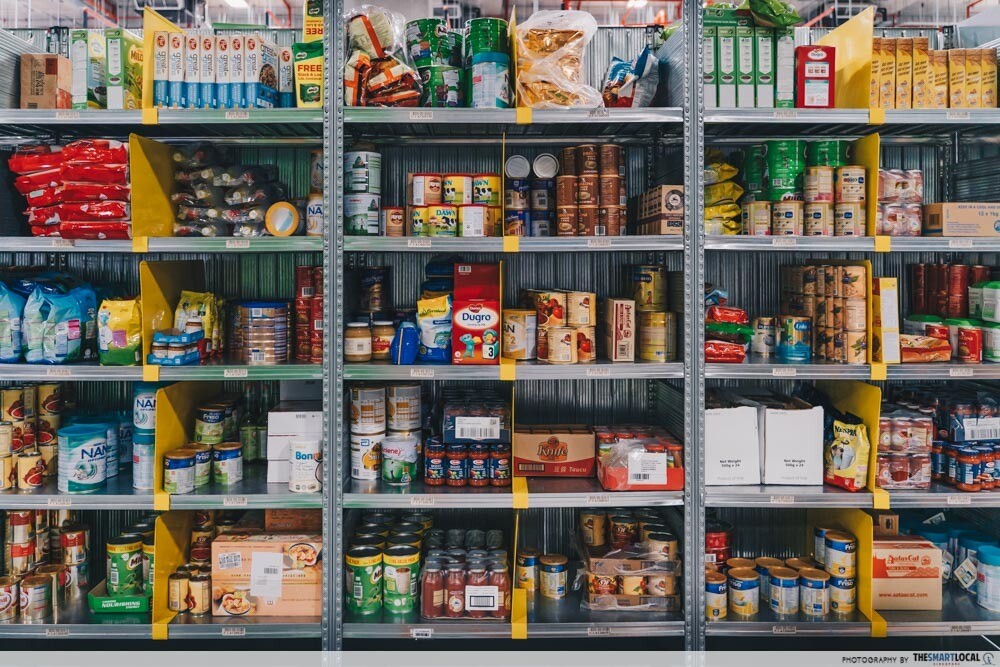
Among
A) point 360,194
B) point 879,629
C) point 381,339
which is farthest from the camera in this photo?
point 381,339

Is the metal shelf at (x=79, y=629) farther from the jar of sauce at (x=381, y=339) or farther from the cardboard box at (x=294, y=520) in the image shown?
the jar of sauce at (x=381, y=339)

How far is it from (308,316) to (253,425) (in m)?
0.60

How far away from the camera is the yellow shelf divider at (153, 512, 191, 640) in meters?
2.66

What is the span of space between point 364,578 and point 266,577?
390 mm

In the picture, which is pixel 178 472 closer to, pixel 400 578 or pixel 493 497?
pixel 400 578

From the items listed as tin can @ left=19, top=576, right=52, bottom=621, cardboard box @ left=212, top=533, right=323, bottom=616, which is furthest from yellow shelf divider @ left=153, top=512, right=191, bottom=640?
tin can @ left=19, top=576, right=52, bottom=621

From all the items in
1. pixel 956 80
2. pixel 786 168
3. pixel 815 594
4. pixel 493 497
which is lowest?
pixel 815 594

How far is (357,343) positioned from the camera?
9.08 feet

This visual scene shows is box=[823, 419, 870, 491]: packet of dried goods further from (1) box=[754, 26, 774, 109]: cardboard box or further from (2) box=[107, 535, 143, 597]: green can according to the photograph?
(2) box=[107, 535, 143, 597]: green can

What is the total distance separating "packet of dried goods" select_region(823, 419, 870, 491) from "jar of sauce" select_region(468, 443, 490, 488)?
4.56 feet

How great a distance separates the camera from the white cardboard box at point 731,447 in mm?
2793

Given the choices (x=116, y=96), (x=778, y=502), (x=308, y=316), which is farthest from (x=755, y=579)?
(x=116, y=96)

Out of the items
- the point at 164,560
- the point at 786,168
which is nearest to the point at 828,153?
the point at 786,168
